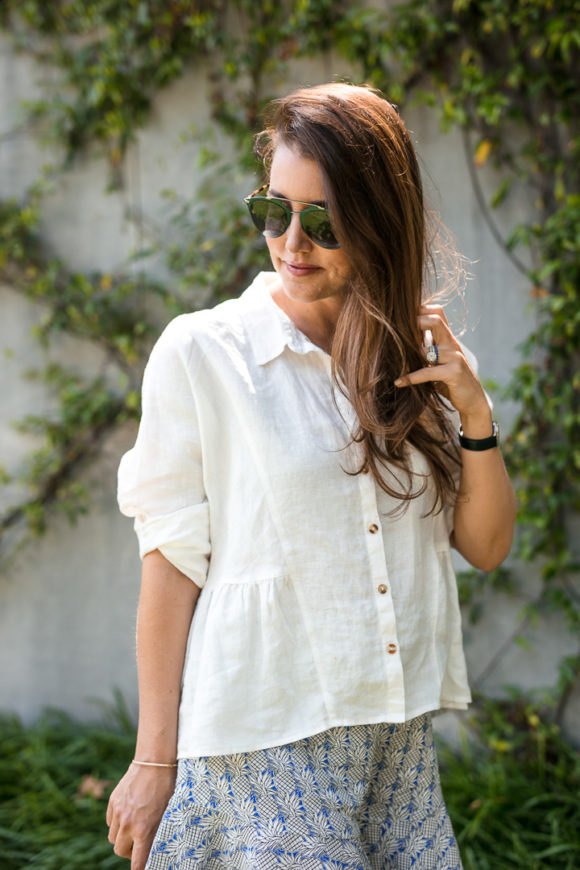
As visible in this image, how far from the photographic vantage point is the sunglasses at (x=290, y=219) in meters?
1.34

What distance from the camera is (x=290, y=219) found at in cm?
137

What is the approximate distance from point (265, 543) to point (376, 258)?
512 millimetres

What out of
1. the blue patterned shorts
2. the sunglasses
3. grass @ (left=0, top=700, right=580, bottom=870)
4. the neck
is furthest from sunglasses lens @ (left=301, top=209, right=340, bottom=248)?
grass @ (left=0, top=700, right=580, bottom=870)

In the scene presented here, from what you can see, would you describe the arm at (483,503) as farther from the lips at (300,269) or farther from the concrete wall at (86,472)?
the concrete wall at (86,472)

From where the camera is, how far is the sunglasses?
4.41ft

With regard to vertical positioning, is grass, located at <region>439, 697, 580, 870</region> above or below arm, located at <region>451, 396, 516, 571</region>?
below

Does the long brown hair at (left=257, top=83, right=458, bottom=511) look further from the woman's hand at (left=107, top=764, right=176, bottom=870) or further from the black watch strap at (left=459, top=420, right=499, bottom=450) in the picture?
the woman's hand at (left=107, top=764, right=176, bottom=870)

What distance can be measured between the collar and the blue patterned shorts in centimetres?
63

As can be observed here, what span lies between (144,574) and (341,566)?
32cm

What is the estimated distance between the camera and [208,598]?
1.35 meters

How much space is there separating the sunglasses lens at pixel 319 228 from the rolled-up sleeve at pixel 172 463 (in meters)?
0.26

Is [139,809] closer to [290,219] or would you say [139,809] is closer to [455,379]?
[455,379]

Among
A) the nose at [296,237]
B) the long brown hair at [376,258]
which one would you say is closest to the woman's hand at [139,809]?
the long brown hair at [376,258]

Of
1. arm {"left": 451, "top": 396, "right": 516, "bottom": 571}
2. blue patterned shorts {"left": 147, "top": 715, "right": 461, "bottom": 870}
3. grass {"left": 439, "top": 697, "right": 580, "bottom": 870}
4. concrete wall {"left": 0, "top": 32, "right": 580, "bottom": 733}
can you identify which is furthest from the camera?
concrete wall {"left": 0, "top": 32, "right": 580, "bottom": 733}
